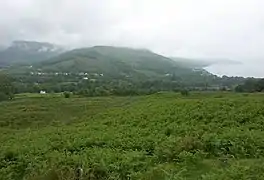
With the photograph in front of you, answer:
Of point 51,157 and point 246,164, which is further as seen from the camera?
point 51,157

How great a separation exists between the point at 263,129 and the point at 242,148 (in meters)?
5.08

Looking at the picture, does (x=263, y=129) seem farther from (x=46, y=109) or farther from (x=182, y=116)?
(x=46, y=109)

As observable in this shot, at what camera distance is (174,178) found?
13.5 metres

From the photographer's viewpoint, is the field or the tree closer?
the field

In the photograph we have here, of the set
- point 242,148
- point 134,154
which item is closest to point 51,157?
point 134,154

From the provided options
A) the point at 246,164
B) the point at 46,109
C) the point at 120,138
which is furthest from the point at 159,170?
the point at 46,109

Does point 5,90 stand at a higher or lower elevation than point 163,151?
lower

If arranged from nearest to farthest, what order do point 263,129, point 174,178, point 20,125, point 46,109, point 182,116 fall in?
1. point 174,178
2. point 263,129
3. point 182,116
4. point 20,125
5. point 46,109

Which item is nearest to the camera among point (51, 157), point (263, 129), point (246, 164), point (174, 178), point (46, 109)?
point (174, 178)

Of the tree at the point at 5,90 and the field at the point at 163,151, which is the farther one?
the tree at the point at 5,90

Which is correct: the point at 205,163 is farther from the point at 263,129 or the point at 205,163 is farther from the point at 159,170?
the point at 263,129

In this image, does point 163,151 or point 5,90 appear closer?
point 163,151

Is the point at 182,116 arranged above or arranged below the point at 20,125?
above

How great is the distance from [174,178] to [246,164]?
286cm
